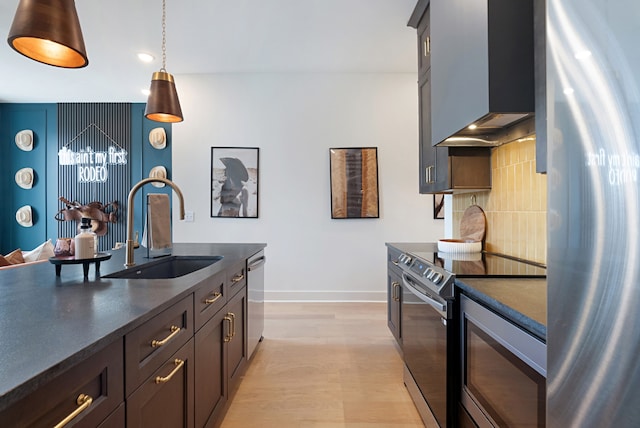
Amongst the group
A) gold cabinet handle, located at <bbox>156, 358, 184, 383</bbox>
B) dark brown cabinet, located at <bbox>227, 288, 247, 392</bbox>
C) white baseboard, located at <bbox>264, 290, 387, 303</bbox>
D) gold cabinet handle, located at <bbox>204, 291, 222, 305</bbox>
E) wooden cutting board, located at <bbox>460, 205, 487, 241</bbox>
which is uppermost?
wooden cutting board, located at <bbox>460, 205, 487, 241</bbox>

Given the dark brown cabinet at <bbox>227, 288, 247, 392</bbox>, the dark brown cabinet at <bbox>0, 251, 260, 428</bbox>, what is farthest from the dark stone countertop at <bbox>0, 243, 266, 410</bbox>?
the dark brown cabinet at <bbox>227, 288, 247, 392</bbox>

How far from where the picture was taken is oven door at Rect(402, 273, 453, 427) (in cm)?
143

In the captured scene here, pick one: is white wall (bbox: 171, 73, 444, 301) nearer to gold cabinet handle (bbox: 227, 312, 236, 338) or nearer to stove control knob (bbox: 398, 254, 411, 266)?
stove control knob (bbox: 398, 254, 411, 266)

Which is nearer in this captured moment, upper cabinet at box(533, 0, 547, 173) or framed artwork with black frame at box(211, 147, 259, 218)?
upper cabinet at box(533, 0, 547, 173)

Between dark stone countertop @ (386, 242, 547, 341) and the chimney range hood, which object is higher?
the chimney range hood

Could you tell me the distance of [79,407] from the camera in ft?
2.18

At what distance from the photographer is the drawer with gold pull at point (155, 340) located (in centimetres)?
86

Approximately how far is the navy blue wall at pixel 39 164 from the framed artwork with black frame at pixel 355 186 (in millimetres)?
2825

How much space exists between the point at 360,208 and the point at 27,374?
3.72m

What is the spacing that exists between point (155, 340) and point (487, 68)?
5.31 feet

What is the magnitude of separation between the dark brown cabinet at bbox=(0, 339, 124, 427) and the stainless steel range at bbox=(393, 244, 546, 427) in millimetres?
1213

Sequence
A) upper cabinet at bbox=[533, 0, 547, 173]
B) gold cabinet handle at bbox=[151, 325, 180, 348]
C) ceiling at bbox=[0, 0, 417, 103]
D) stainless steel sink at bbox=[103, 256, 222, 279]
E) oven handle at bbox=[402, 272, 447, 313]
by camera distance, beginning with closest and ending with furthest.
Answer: gold cabinet handle at bbox=[151, 325, 180, 348] < upper cabinet at bbox=[533, 0, 547, 173] < oven handle at bbox=[402, 272, 447, 313] < stainless steel sink at bbox=[103, 256, 222, 279] < ceiling at bbox=[0, 0, 417, 103]

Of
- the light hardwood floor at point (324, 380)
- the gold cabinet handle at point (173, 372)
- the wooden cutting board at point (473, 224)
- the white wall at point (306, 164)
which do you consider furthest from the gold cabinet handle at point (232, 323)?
the white wall at point (306, 164)

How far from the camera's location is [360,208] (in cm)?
411
